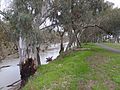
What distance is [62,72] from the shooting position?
20.7 metres

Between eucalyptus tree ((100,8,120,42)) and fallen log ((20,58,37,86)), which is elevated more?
eucalyptus tree ((100,8,120,42))

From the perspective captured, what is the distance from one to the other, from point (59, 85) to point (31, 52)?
1326 cm

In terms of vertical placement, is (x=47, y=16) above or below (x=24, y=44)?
above

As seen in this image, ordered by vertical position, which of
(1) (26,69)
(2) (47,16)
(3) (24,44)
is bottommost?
(1) (26,69)

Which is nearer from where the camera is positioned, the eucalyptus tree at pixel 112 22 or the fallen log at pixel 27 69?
the fallen log at pixel 27 69

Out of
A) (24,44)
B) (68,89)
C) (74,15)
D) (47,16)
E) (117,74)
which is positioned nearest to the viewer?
(68,89)

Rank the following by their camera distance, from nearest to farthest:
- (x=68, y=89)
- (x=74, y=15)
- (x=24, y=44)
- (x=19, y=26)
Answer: (x=68, y=89) → (x=19, y=26) → (x=24, y=44) → (x=74, y=15)

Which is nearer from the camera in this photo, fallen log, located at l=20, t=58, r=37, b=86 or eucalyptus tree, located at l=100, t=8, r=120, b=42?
fallen log, located at l=20, t=58, r=37, b=86

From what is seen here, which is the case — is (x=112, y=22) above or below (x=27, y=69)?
above

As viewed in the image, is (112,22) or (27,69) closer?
(27,69)

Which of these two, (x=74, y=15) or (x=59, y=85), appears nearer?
(x=59, y=85)

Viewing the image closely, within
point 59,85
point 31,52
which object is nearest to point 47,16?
point 31,52

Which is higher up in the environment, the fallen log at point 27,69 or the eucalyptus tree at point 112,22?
the eucalyptus tree at point 112,22

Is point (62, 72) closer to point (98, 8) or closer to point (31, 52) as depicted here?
point (31, 52)
